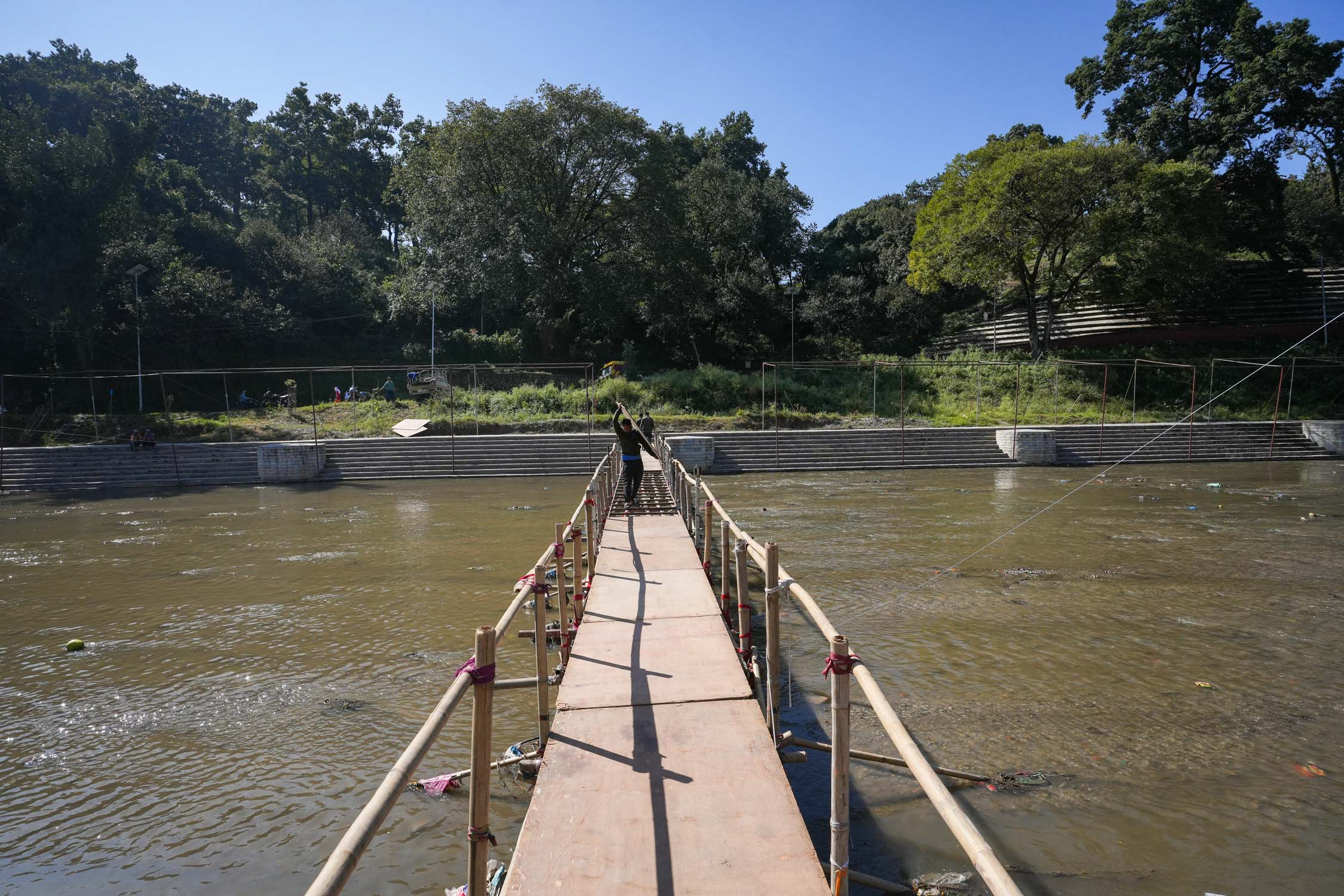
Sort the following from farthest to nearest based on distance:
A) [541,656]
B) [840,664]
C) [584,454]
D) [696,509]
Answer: [584,454], [696,509], [541,656], [840,664]

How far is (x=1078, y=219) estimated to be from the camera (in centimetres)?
3067

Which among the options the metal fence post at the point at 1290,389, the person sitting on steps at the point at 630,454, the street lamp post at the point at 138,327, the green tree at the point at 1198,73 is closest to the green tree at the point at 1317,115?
the green tree at the point at 1198,73

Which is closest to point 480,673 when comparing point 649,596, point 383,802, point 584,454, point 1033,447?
point 383,802

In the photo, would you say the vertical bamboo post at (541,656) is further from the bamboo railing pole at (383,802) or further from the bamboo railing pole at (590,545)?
the bamboo railing pole at (590,545)

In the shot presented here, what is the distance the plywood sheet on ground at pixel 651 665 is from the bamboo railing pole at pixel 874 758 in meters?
0.35

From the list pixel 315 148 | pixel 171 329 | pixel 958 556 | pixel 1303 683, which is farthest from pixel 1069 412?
pixel 315 148

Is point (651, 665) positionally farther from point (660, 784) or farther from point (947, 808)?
point (947, 808)

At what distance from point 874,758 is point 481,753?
2.78 meters

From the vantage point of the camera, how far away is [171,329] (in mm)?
34625

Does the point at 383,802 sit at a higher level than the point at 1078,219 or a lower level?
lower

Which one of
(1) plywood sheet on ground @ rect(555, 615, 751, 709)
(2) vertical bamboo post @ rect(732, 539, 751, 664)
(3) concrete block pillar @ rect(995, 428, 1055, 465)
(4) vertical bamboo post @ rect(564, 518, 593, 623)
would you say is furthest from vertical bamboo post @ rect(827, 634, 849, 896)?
(3) concrete block pillar @ rect(995, 428, 1055, 465)

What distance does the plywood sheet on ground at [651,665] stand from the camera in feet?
15.1

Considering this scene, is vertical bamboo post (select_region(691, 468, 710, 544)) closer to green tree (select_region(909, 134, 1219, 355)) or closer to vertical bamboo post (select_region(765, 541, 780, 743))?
vertical bamboo post (select_region(765, 541, 780, 743))

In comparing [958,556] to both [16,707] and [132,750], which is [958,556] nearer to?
[132,750]
